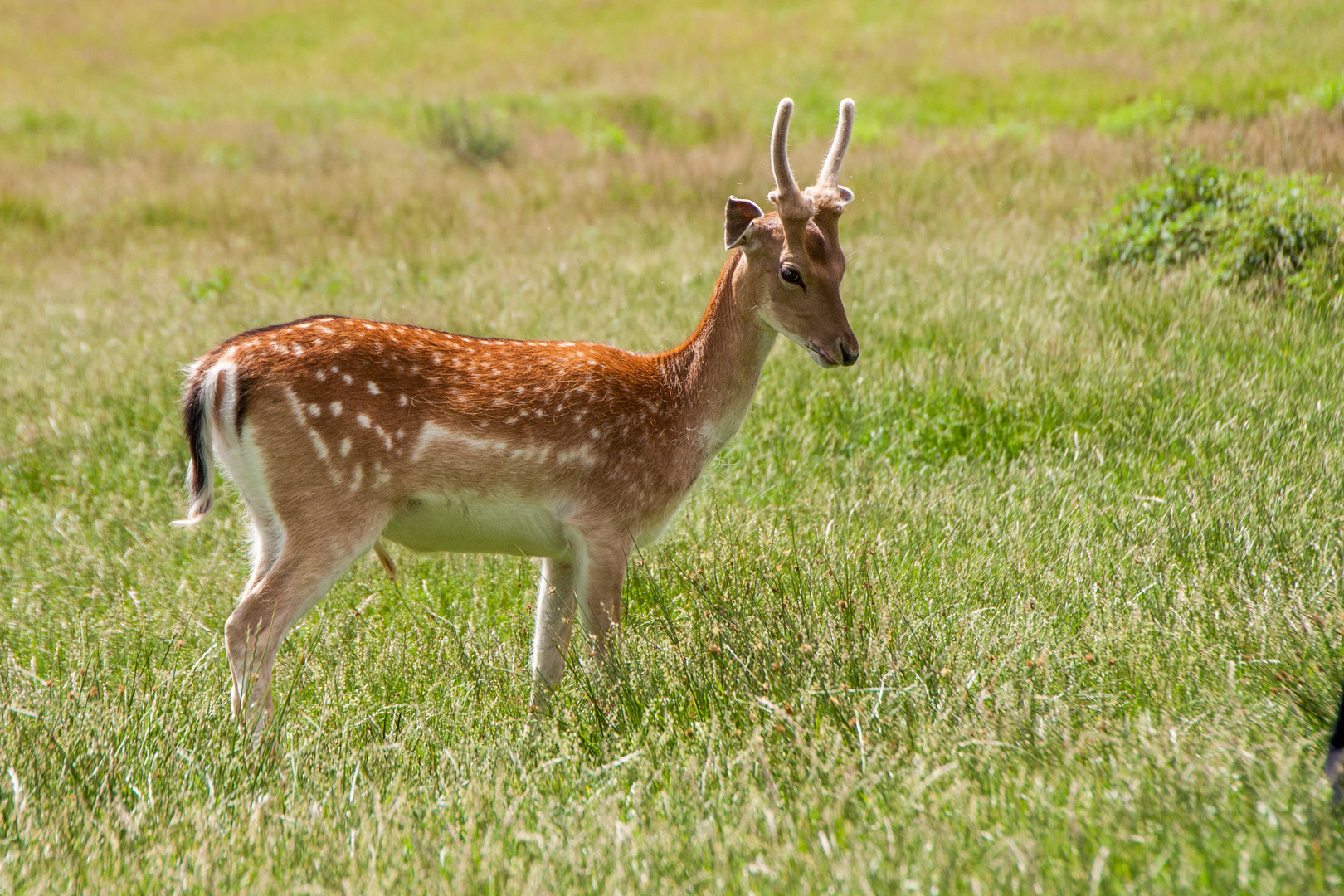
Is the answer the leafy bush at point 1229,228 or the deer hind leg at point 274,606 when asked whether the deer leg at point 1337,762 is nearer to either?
the deer hind leg at point 274,606

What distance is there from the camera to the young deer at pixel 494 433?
4125 millimetres

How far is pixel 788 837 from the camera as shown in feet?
8.79

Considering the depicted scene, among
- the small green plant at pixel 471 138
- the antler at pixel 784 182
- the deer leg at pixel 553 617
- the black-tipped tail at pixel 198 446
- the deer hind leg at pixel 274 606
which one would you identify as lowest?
the small green plant at pixel 471 138

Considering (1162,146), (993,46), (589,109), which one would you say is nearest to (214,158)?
(589,109)

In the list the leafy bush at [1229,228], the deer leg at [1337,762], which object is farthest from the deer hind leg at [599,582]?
the leafy bush at [1229,228]

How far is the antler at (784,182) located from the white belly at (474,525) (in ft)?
4.64

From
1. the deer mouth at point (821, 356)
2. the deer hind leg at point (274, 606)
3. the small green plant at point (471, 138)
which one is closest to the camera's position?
the deer hind leg at point (274, 606)

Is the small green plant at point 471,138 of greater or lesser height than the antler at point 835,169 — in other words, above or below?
below

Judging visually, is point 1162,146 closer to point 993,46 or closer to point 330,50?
point 993,46

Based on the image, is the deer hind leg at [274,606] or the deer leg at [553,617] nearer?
the deer hind leg at [274,606]

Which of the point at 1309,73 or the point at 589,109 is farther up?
the point at 1309,73

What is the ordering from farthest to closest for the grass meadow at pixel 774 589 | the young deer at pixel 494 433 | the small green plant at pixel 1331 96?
the small green plant at pixel 1331 96, the young deer at pixel 494 433, the grass meadow at pixel 774 589

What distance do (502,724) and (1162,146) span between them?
908 cm

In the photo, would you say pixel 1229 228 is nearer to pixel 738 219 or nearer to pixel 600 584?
pixel 738 219
